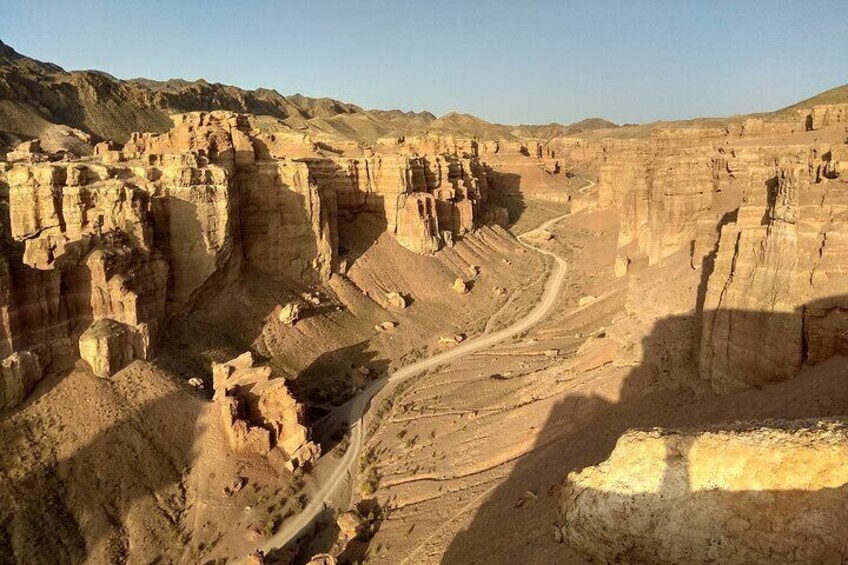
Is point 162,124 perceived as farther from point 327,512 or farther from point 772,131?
point 327,512

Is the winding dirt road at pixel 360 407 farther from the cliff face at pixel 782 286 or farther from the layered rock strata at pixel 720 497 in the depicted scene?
the cliff face at pixel 782 286

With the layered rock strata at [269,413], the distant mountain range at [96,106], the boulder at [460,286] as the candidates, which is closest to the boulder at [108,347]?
the layered rock strata at [269,413]

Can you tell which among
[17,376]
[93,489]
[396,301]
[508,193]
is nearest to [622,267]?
[396,301]

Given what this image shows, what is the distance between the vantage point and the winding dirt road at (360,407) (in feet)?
73.3

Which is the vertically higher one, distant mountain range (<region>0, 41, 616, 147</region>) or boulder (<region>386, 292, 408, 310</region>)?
distant mountain range (<region>0, 41, 616, 147</region>)

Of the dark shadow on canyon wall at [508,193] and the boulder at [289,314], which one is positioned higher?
the dark shadow on canyon wall at [508,193]

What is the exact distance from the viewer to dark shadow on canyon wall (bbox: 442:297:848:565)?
13.9 meters

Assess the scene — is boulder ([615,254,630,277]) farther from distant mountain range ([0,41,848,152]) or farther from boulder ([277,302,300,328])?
distant mountain range ([0,41,848,152])

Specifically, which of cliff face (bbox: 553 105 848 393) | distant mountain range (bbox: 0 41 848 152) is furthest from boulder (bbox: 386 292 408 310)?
distant mountain range (bbox: 0 41 848 152)

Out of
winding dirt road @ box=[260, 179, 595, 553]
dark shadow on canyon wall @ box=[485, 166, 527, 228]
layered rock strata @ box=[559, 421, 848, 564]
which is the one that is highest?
dark shadow on canyon wall @ box=[485, 166, 527, 228]

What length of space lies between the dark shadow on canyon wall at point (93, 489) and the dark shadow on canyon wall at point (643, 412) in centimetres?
1087

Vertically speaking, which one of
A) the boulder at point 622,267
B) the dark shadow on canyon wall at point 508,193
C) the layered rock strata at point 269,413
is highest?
the dark shadow on canyon wall at point 508,193

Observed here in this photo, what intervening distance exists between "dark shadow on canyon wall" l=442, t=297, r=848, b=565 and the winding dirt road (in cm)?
724

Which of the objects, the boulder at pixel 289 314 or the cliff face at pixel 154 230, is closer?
the cliff face at pixel 154 230
